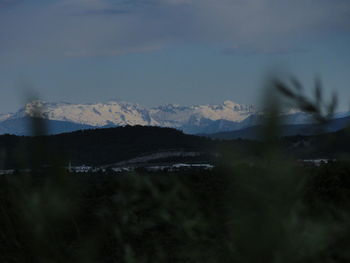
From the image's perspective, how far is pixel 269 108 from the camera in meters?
1.43

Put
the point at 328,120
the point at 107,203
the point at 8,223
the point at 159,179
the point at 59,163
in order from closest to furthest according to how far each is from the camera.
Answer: the point at 59,163, the point at 8,223, the point at 328,120, the point at 159,179, the point at 107,203

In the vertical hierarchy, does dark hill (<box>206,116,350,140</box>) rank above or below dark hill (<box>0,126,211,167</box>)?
above

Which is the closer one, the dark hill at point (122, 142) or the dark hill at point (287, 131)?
the dark hill at point (287, 131)

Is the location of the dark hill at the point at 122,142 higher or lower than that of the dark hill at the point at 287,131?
lower

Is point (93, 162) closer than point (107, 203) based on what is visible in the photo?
No

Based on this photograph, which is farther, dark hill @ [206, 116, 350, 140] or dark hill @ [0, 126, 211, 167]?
dark hill @ [0, 126, 211, 167]

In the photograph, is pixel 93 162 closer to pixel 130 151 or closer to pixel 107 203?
pixel 130 151

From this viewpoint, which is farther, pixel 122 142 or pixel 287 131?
pixel 122 142

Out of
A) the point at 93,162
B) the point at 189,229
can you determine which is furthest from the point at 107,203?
the point at 93,162

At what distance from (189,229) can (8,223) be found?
244 cm

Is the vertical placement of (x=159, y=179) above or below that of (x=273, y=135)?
below

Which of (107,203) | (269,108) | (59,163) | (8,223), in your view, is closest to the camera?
(269,108)

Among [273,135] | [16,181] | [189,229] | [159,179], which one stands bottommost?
[189,229]

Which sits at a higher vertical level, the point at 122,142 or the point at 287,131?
the point at 287,131
